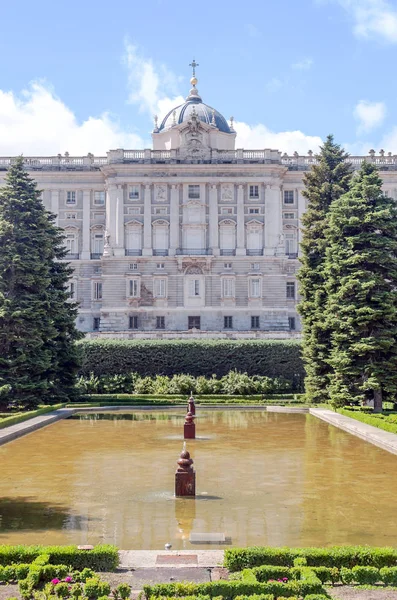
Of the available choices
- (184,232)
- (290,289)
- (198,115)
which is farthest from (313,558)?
(198,115)

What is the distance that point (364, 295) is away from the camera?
95.6ft

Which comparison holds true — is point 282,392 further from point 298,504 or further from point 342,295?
point 298,504

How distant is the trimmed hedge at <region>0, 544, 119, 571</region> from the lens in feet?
26.5

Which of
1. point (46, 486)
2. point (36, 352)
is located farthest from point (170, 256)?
point (46, 486)

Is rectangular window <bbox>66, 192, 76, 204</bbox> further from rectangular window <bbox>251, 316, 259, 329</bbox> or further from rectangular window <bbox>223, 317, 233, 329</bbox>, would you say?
rectangular window <bbox>251, 316, 259, 329</bbox>

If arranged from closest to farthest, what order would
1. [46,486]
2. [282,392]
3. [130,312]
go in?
[46,486] → [282,392] → [130,312]

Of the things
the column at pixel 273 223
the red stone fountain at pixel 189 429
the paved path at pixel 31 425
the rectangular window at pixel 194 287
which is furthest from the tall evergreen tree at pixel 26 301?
the column at pixel 273 223

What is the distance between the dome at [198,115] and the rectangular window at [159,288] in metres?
19.0

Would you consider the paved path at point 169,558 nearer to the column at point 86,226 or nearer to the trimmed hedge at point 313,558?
the trimmed hedge at point 313,558

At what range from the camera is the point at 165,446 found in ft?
63.5

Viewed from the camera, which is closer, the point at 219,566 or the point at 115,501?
the point at 219,566

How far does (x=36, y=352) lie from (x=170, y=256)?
3405 cm

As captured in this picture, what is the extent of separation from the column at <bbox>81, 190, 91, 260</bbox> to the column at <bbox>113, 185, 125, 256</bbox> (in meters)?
3.62

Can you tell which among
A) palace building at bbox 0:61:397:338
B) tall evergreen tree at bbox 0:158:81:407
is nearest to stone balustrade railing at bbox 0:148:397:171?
palace building at bbox 0:61:397:338
